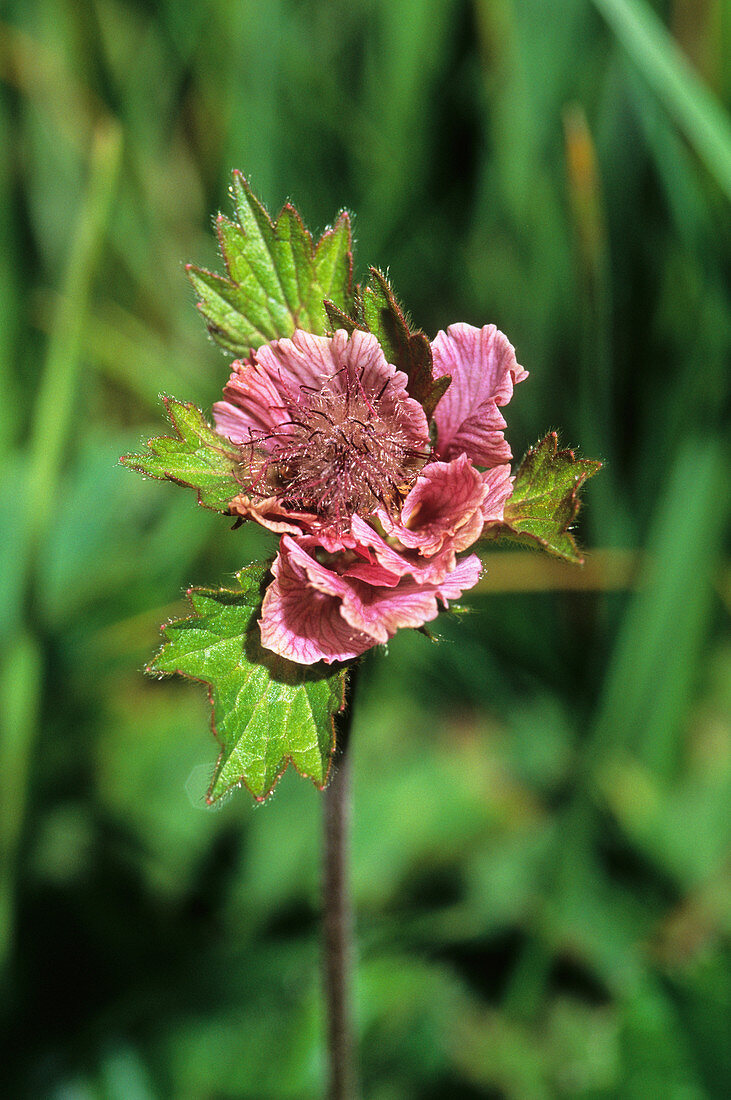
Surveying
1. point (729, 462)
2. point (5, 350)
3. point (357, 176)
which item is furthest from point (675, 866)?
point (5, 350)

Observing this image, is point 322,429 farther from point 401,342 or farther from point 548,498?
point 548,498

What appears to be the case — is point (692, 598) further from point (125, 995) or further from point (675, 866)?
point (125, 995)

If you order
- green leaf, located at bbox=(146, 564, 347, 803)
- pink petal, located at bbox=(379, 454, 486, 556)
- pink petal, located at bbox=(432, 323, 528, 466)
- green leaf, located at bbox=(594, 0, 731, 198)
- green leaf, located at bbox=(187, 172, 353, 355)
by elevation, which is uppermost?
green leaf, located at bbox=(594, 0, 731, 198)

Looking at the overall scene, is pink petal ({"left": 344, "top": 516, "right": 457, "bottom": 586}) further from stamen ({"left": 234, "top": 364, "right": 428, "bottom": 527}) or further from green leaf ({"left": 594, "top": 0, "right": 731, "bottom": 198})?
green leaf ({"left": 594, "top": 0, "right": 731, "bottom": 198})

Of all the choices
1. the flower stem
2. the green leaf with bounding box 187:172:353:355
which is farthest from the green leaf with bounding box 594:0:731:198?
the flower stem

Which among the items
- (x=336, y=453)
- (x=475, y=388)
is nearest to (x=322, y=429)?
(x=336, y=453)
